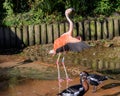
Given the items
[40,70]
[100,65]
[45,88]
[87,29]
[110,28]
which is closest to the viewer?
[45,88]

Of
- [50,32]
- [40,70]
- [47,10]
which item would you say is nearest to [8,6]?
[47,10]

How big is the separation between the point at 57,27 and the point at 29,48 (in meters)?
1.21

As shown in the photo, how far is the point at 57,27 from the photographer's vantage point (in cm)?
Result: 1483

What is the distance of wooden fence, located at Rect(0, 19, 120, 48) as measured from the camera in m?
14.7

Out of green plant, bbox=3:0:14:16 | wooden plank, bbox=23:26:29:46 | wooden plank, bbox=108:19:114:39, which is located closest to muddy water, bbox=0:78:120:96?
wooden plank, bbox=23:26:29:46

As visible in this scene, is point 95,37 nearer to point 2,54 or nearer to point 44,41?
point 44,41

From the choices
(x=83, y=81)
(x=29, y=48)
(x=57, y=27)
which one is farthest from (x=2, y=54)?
(x=83, y=81)

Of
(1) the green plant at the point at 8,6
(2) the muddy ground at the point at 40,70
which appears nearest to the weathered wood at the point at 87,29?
(2) the muddy ground at the point at 40,70

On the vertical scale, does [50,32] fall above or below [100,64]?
above

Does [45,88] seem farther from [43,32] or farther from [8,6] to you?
[8,6]

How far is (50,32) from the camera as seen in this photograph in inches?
583

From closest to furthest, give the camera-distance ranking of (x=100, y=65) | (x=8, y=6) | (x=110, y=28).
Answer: (x=100, y=65) < (x=110, y=28) < (x=8, y=6)

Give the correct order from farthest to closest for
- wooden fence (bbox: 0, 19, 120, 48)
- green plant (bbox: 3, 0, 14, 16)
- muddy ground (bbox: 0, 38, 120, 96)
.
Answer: green plant (bbox: 3, 0, 14, 16) < wooden fence (bbox: 0, 19, 120, 48) < muddy ground (bbox: 0, 38, 120, 96)

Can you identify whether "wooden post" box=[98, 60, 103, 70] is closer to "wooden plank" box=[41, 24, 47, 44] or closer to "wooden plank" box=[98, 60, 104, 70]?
"wooden plank" box=[98, 60, 104, 70]
